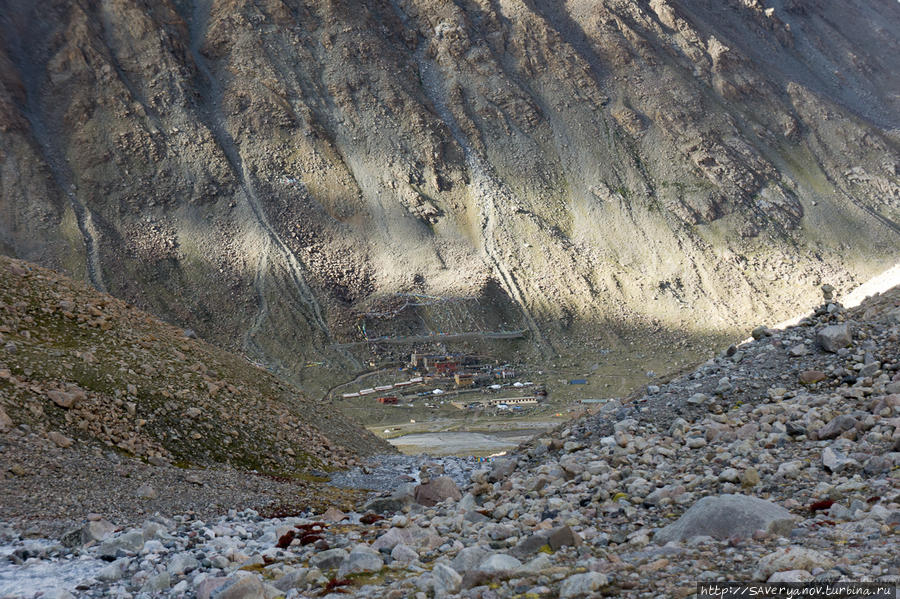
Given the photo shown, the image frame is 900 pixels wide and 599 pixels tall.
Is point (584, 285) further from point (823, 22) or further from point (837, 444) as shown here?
point (823, 22)

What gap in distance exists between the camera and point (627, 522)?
803 cm

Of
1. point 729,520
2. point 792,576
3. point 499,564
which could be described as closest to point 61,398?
point 499,564

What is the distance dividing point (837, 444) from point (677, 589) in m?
4.75

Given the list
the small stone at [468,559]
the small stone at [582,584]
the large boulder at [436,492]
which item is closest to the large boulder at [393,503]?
the large boulder at [436,492]

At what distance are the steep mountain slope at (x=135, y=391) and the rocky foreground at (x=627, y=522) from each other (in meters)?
4.89

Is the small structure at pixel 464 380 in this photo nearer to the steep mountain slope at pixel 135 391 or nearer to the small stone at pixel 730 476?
the steep mountain slope at pixel 135 391

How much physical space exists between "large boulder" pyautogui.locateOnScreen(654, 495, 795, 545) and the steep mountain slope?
496 inches

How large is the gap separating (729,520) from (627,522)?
1.60m

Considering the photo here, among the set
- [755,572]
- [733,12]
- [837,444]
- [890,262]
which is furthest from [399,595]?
[733,12]

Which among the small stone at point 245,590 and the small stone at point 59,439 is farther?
the small stone at point 59,439

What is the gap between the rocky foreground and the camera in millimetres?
6082

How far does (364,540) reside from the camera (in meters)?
9.54

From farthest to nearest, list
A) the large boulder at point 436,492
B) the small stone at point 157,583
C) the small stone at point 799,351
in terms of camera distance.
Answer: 1. the small stone at point 799,351
2. the large boulder at point 436,492
3. the small stone at point 157,583

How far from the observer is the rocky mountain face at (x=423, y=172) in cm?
7794
